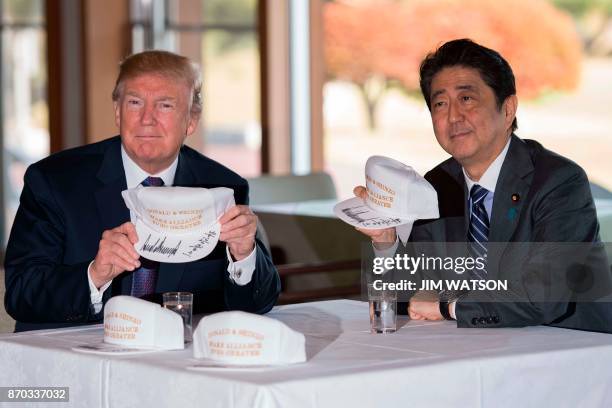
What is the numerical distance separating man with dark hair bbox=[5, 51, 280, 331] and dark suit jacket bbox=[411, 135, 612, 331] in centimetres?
51

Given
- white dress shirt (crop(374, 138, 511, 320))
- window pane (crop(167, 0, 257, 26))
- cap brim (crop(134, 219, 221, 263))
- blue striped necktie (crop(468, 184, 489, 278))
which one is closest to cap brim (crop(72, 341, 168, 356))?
cap brim (crop(134, 219, 221, 263))

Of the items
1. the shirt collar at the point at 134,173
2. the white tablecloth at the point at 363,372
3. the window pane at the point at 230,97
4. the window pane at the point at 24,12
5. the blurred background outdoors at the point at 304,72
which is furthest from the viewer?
the window pane at the point at 24,12

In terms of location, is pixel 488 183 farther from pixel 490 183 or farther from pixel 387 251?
pixel 387 251

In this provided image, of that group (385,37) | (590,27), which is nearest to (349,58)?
(385,37)

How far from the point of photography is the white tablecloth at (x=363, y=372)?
78.5 inches

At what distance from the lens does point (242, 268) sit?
9.22 feet

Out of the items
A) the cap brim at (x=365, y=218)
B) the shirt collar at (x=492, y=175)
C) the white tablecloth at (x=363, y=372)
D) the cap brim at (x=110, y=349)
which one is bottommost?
the white tablecloth at (x=363, y=372)

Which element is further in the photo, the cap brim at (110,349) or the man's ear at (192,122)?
the man's ear at (192,122)

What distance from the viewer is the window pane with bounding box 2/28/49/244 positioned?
1108 centimetres

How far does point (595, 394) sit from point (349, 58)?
5.72 m

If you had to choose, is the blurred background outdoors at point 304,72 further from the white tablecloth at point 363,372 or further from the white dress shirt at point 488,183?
the white tablecloth at point 363,372

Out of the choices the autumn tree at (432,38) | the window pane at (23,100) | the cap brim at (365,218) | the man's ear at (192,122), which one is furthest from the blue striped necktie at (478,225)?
the window pane at (23,100)

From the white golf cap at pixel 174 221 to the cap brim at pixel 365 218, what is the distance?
1.12ft

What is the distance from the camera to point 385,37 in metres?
7.49
